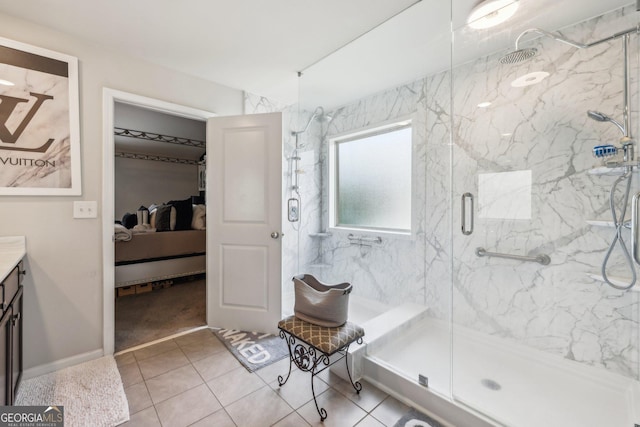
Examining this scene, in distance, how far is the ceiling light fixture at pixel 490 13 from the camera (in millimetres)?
1768

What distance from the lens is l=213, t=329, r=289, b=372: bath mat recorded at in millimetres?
2047

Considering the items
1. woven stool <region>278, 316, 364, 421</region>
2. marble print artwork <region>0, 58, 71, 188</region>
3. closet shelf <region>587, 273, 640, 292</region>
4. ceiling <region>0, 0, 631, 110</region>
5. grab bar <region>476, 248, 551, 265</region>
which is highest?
ceiling <region>0, 0, 631, 110</region>

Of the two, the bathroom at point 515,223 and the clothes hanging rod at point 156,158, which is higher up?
the clothes hanging rod at point 156,158

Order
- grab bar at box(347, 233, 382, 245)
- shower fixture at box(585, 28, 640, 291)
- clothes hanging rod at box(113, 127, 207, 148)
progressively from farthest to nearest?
clothes hanging rod at box(113, 127, 207, 148) → grab bar at box(347, 233, 382, 245) → shower fixture at box(585, 28, 640, 291)

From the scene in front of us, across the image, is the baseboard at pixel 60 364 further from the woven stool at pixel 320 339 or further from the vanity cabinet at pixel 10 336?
the woven stool at pixel 320 339

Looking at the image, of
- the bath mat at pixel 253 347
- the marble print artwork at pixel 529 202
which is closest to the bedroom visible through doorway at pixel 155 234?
the bath mat at pixel 253 347

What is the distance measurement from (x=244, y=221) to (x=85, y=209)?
120 cm

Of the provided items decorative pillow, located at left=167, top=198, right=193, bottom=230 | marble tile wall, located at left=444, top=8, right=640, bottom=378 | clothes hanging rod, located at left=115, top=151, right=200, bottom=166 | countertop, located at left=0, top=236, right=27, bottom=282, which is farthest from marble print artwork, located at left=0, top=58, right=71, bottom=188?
clothes hanging rod, located at left=115, top=151, right=200, bottom=166

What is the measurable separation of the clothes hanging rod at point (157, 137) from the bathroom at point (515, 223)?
145 inches

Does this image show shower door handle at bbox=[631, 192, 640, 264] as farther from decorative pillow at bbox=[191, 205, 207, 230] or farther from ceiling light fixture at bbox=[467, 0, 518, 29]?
decorative pillow at bbox=[191, 205, 207, 230]

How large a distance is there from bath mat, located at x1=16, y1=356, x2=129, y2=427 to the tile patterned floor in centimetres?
6

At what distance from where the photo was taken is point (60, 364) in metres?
1.94

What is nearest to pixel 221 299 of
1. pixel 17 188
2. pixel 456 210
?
pixel 17 188

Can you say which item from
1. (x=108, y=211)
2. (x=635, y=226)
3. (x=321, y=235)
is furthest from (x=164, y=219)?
(x=635, y=226)
